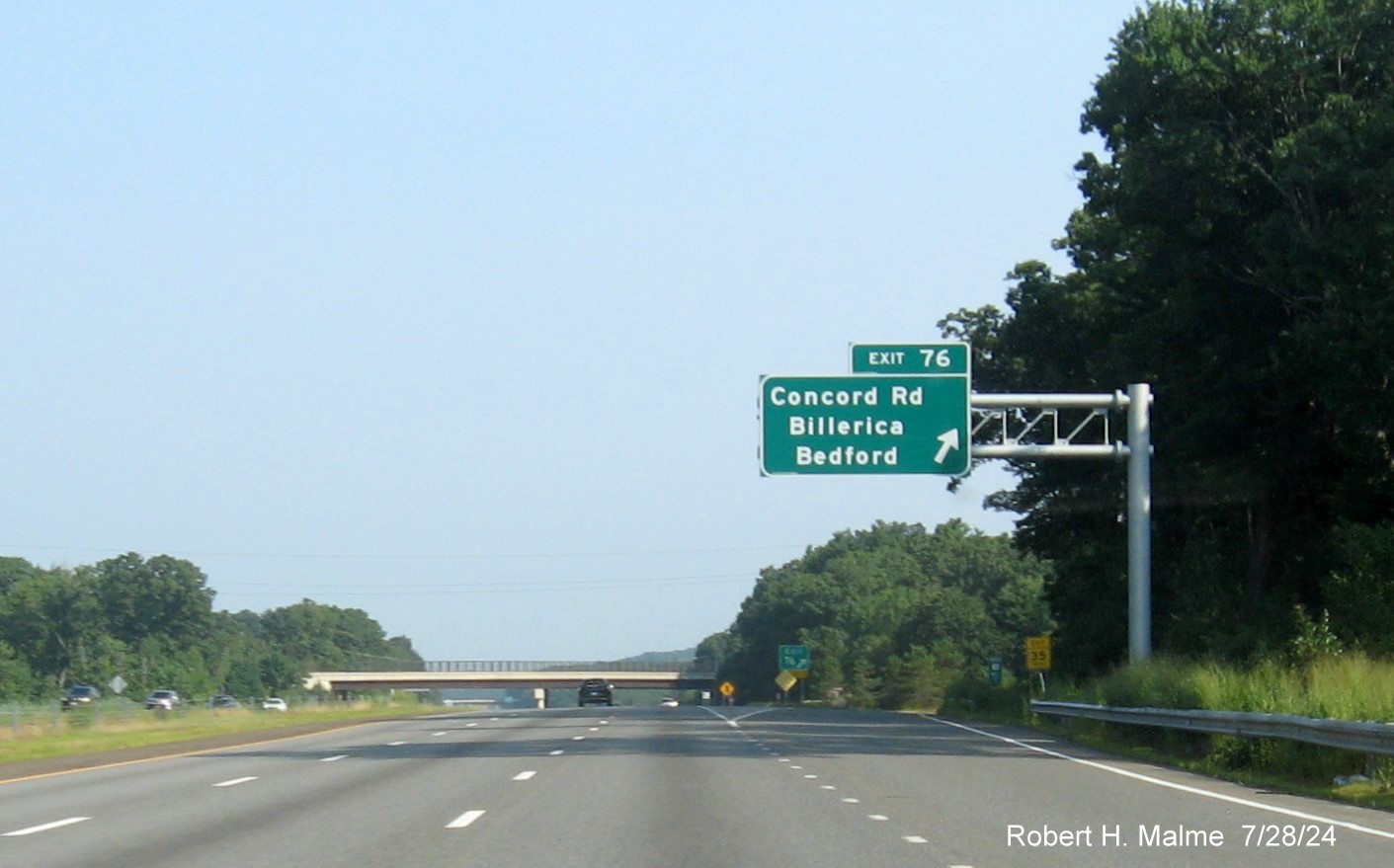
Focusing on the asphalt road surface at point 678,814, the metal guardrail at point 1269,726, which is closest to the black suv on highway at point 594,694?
the metal guardrail at point 1269,726

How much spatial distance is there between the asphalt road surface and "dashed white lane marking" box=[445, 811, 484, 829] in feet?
0.12

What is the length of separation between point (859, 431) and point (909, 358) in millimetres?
1832

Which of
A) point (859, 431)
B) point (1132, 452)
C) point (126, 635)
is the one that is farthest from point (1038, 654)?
point (126, 635)

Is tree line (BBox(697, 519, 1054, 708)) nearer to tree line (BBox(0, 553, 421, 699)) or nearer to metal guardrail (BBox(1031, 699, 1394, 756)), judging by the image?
metal guardrail (BBox(1031, 699, 1394, 756))

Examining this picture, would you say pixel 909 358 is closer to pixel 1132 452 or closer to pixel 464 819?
pixel 1132 452

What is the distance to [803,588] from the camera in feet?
604

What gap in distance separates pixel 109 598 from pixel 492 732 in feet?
427

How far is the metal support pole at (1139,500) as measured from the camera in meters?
33.3

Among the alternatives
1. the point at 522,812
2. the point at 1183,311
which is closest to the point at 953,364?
the point at 1183,311

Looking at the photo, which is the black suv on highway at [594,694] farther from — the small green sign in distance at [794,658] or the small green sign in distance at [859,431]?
the small green sign in distance at [859,431]

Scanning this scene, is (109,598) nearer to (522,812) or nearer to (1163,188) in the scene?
(1163,188)

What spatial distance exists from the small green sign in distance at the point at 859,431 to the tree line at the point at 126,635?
10061 centimetres

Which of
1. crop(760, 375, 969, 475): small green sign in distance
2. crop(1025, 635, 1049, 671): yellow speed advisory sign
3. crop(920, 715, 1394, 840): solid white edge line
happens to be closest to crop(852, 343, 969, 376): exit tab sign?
crop(760, 375, 969, 475): small green sign in distance

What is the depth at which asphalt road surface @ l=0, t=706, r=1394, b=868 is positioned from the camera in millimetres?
13750
